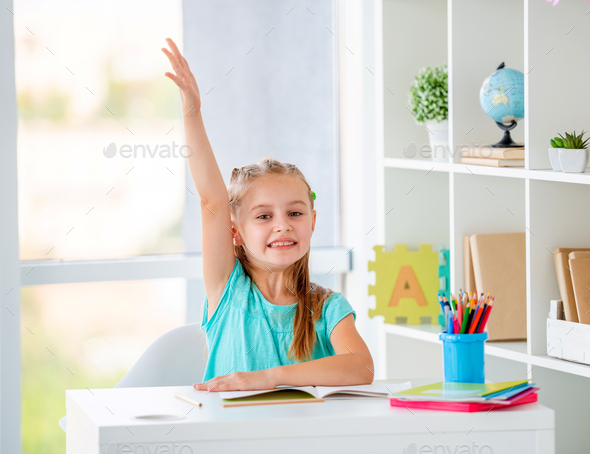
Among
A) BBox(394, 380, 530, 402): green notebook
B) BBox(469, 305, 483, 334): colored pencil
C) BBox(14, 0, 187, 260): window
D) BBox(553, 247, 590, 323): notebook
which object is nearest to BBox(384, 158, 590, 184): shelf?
BBox(553, 247, 590, 323): notebook

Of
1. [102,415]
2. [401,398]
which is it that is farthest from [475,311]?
[102,415]

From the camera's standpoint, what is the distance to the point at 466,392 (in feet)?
3.15

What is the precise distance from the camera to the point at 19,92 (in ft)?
6.90

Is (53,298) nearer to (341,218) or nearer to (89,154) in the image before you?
(89,154)

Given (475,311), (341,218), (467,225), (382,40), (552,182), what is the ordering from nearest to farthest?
(475,311) → (552,182) → (467,225) → (382,40) → (341,218)

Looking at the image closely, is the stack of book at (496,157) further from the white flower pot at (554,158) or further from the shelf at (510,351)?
the shelf at (510,351)

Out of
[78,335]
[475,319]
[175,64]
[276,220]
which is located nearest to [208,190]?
[276,220]

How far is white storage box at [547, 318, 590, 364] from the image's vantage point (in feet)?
4.80

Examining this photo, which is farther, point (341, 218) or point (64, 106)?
point (341, 218)

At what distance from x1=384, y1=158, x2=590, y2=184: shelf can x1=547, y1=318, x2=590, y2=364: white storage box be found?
31cm

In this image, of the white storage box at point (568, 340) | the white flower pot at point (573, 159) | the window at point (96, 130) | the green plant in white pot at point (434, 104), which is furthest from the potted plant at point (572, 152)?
the window at point (96, 130)

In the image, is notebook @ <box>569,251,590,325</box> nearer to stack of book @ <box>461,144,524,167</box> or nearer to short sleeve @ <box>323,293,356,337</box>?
stack of book @ <box>461,144,524,167</box>

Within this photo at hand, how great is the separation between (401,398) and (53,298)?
1500 mm

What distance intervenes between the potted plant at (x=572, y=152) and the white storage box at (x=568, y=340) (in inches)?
13.0
